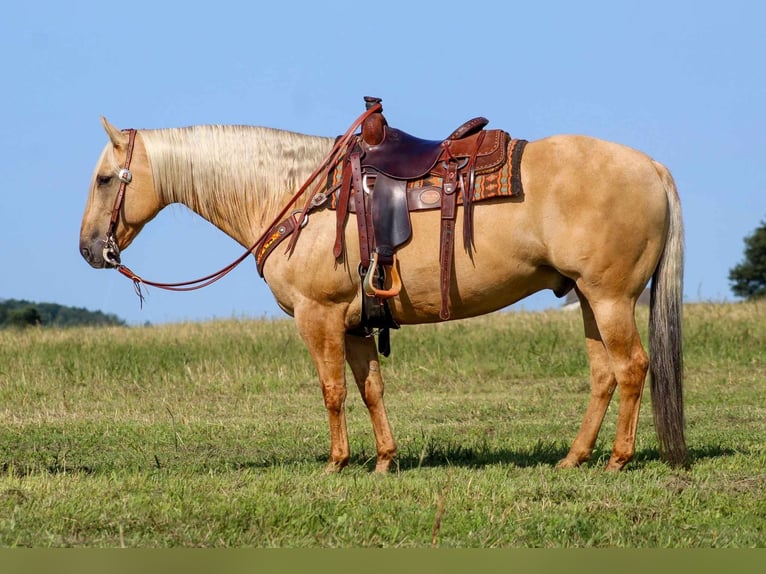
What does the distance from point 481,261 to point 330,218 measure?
40.7 inches

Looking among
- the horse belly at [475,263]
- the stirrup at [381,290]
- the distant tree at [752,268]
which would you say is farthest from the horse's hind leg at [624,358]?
the distant tree at [752,268]

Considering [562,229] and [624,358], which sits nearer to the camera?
[562,229]

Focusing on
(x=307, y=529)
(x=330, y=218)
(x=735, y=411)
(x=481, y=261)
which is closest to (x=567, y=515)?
(x=307, y=529)

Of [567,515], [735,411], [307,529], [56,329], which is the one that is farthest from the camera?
[56,329]

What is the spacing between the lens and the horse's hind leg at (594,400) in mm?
7656

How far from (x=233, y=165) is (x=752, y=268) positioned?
55780mm

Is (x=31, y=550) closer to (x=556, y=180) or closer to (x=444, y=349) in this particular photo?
(x=556, y=180)

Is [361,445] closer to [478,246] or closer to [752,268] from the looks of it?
[478,246]

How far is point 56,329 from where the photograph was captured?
18.8 metres

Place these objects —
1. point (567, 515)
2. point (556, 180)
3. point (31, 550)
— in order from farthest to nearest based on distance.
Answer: point (556, 180), point (567, 515), point (31, 550)

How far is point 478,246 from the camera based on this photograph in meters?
7.25

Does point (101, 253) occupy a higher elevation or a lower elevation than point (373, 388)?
higher

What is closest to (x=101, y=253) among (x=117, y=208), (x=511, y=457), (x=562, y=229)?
(x=117, y=208)

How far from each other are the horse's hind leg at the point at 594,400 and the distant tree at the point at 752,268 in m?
53.2
